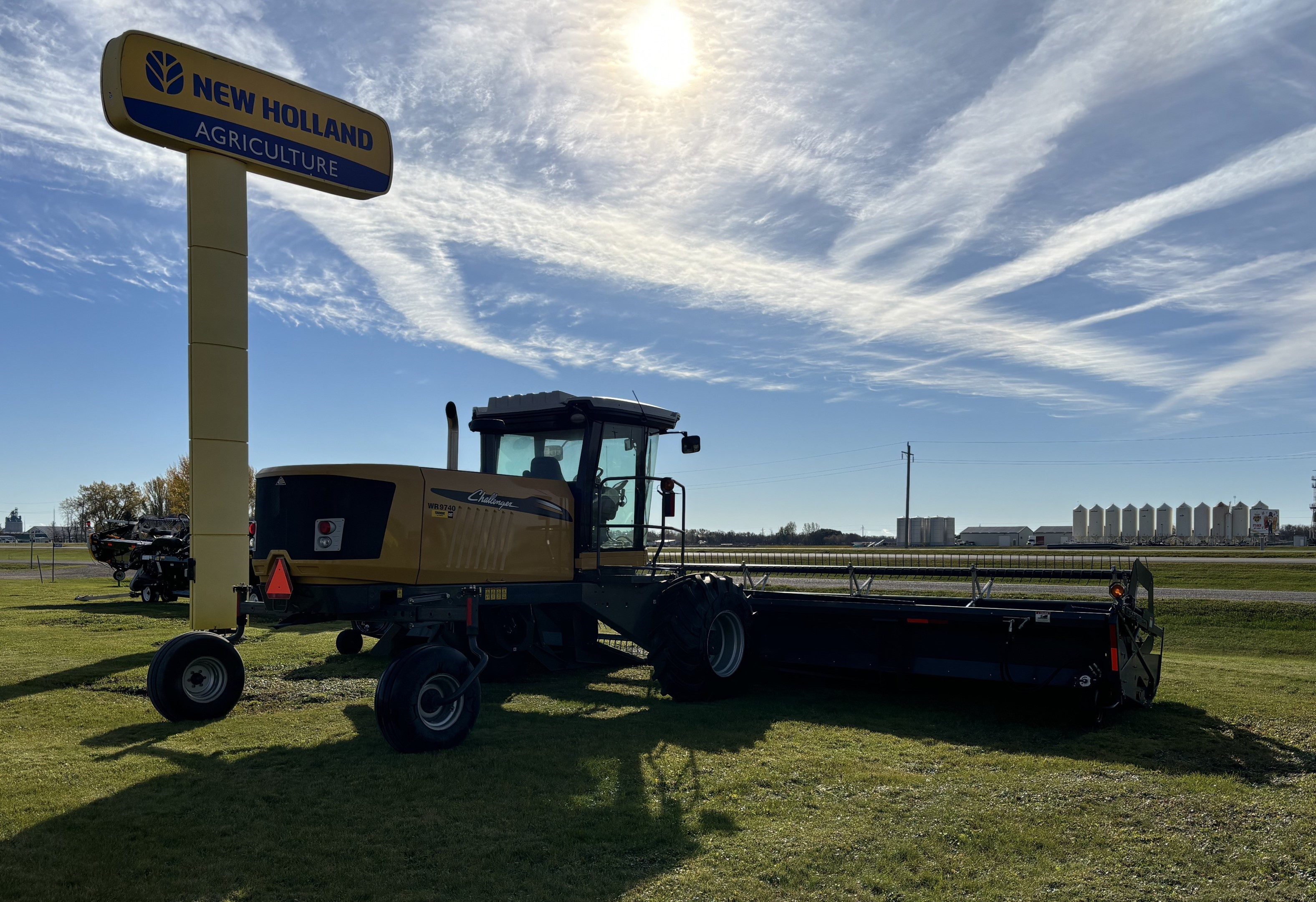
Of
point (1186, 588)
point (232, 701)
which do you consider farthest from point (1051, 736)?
point (1186, 588)

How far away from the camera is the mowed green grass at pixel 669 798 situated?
14.8 feet

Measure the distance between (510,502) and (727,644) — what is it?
3.01 meters

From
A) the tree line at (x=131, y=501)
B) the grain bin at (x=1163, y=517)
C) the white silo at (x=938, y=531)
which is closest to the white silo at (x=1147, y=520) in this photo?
the grain bin at (x=1163, y=517)

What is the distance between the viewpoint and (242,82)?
441 inches

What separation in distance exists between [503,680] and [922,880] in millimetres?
6818

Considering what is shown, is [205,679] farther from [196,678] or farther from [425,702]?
[425,702]

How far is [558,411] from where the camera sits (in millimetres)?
9719

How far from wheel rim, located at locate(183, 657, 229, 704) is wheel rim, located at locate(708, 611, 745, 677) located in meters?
4.85

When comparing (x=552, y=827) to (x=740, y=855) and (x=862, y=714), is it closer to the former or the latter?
(x=740, y=855)

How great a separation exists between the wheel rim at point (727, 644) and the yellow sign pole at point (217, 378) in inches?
222

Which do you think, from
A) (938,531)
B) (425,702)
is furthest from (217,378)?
(938,531)

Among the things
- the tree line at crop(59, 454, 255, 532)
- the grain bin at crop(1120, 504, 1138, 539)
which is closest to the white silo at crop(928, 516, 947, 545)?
the grain bin at crop(1120, 504, 1138, 539)

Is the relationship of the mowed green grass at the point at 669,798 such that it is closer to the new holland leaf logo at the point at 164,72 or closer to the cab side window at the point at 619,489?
the cab side window at the point at 619,489

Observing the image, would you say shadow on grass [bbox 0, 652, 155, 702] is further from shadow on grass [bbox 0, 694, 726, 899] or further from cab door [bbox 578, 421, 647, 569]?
cab door [bbox 578, 421, 647, 569]
